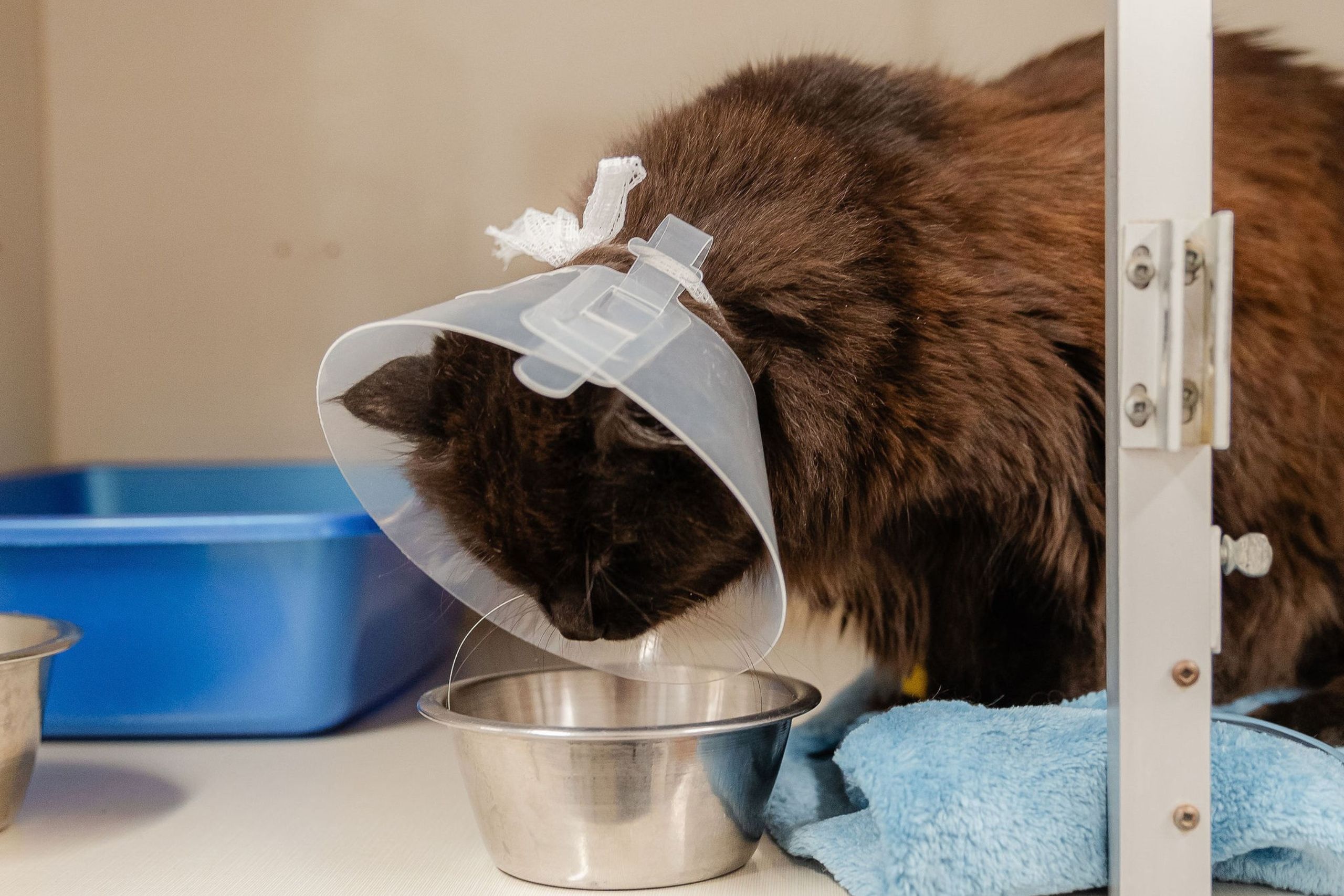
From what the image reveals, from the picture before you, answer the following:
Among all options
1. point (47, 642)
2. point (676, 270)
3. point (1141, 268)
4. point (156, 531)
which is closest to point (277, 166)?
point (156, 531)

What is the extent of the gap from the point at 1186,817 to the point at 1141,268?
32 centimetres

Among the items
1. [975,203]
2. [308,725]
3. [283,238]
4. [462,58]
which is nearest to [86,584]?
[308,725]

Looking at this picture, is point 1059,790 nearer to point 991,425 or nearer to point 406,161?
point 991,425

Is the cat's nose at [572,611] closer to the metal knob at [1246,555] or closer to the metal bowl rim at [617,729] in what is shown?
the metal bowl rim at [617,729]

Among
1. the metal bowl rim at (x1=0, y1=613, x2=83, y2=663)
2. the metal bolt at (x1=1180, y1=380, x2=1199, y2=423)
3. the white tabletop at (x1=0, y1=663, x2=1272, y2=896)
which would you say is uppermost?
the metal bolt at (x1=1180, y1=380, x2=1199, y2=423)

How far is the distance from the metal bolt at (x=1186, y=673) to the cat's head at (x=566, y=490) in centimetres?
27

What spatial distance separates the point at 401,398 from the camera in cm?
77

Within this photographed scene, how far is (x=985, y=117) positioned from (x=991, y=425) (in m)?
0.32

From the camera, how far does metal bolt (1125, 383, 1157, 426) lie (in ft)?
2.03

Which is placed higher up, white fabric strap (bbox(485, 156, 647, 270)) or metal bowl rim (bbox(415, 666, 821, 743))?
white fabric strap (bbox(485, 156, 647, 270))

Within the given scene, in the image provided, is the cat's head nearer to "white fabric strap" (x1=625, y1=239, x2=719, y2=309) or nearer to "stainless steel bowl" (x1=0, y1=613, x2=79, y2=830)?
"white fabric strap" (x1=625, y1=239, x2=719, y2=309)

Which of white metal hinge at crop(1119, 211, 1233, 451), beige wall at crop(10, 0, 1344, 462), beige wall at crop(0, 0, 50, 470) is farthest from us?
beige wall at crop(0, 0, 50, 470)

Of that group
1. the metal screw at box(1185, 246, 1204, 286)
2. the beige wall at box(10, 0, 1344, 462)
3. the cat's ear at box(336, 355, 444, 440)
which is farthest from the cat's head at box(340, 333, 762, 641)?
the beige wall at box(10, 0, 1344, 462)

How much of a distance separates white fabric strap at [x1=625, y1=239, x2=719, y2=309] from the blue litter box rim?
0.48m
